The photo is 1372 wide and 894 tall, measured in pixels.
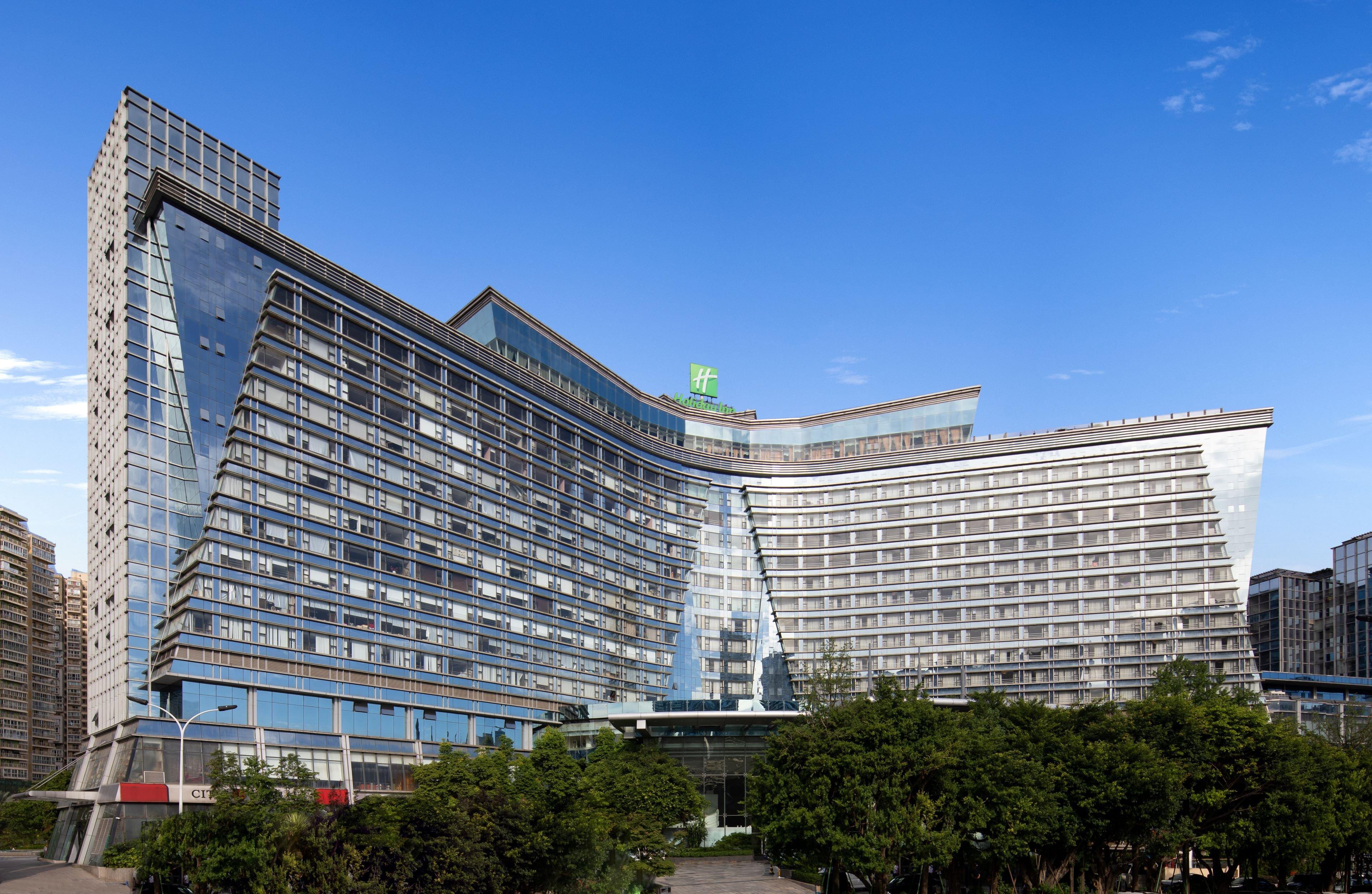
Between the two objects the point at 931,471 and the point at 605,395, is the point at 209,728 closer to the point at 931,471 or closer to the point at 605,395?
the point at 605,395

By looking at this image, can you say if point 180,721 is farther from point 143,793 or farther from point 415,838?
point 415,838

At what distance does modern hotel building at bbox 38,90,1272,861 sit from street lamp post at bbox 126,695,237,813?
1.45 feet

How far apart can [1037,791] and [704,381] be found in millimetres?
99996

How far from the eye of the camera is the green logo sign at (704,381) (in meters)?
160

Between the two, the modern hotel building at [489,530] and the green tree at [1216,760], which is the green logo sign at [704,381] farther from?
the green tree at [1216,760]

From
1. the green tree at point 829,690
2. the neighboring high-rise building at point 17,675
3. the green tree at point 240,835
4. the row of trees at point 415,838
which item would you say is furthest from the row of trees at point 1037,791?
the neighboring high-rise building at point 17,675

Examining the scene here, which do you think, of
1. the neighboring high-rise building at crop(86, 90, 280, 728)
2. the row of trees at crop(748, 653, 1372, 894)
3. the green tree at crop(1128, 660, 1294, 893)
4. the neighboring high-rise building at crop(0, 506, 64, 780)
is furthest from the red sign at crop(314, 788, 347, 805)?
the neighboring high-rise building at crop(0, 506, 64, 780)

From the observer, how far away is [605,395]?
451 ft

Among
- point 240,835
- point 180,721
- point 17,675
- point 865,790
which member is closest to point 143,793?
point 180,721

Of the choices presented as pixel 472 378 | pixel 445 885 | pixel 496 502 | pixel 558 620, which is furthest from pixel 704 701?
pixel 445 885

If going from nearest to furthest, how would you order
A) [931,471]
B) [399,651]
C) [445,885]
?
1. [445,885]
2. [399,651]
3. [931,471]

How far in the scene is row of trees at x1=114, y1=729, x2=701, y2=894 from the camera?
156 feet

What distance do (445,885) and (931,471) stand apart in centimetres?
11253

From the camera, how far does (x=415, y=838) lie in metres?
50.9
